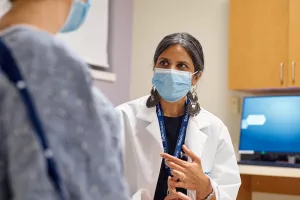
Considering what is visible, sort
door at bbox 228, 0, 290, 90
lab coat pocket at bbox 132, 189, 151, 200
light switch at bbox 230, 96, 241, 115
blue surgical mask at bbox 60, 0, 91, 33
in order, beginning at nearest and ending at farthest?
blue surgical mask at bbox 60, 0, 91, 33 < lab coat pocket at bbox 132, 189, 151, 200 < door at bbox 228, 0, 290, 90 < light switch at bbox 230, 96, 241, 115

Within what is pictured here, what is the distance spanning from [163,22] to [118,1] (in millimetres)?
420

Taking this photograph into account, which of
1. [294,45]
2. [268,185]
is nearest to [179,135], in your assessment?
[294,45]

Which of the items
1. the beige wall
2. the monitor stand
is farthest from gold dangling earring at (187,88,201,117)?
the beige wall

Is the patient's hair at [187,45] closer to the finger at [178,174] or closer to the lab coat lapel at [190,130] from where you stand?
the lab coat lapel at [190,130]

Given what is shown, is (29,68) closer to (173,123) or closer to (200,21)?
(173,123)

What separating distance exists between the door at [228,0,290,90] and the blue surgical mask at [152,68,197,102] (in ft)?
3.79

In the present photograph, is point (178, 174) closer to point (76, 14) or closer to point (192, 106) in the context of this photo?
point (192, 106)

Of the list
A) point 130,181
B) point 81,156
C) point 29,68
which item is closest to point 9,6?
point 29,68

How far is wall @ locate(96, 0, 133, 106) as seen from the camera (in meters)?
3.46

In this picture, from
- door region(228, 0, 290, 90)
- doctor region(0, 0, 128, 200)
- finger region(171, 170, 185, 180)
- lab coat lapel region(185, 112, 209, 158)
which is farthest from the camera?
door region(228, 0, 290, 90)

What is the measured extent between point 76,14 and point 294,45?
7.35ft

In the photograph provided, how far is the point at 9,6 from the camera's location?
26.4 inches

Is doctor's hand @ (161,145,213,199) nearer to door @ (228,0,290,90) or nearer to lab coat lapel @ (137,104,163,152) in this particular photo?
lab coat lapel @ (137,104,163,152)

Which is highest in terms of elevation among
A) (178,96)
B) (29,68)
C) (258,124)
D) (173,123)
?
(29,68)
